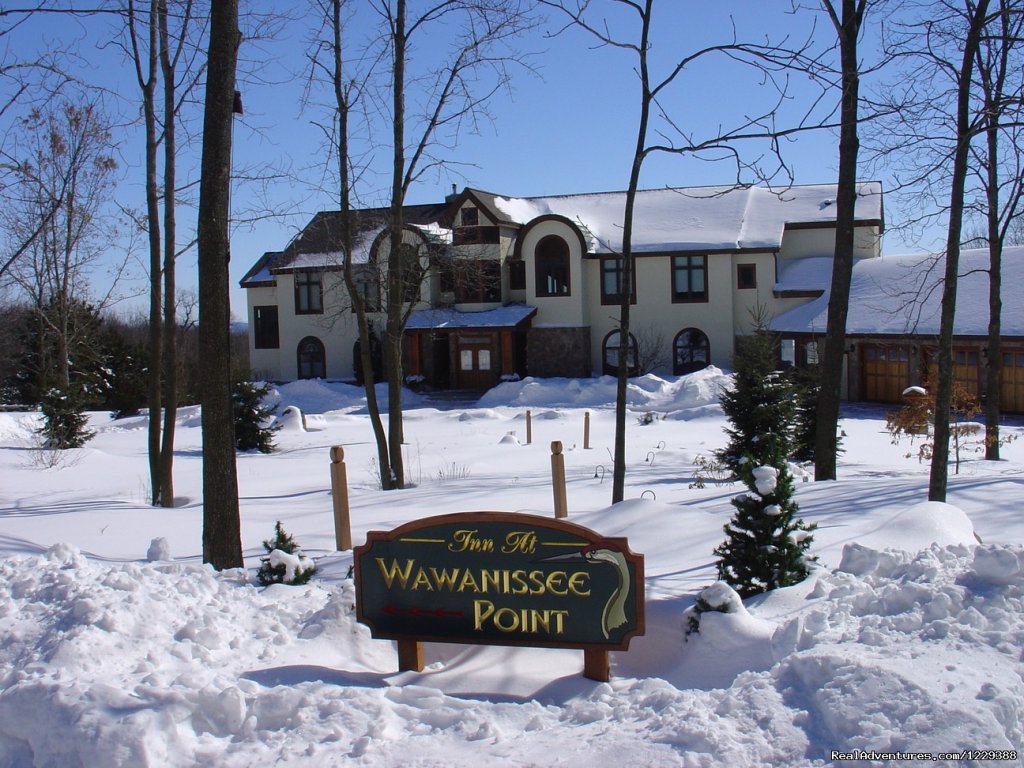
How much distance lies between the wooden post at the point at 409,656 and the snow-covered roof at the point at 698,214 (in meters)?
33.0

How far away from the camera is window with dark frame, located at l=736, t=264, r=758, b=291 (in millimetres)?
38500

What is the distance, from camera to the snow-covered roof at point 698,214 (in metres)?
39.1

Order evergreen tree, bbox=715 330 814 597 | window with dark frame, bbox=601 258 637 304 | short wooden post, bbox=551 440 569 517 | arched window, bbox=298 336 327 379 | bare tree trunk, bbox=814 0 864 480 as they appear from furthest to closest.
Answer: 1. arched window, bbox=298 336 327 379
2. window with dark frame, bbox=601 258 637 304
3. bare tree trunk, bbox=814 0 864 480
4. short wooden post, bbox=551 440 569 517
5. evergreen tree, bbox=715 330 814 597

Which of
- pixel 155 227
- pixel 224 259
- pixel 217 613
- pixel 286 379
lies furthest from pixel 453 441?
pixel 286 379

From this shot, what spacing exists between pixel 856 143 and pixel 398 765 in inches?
442

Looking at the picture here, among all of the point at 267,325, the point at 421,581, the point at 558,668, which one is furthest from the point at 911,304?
the point at 267,325

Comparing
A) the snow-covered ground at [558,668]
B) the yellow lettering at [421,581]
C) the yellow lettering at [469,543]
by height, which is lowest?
the snow-covered ground at [558,668]

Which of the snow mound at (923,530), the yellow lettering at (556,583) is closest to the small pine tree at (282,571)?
the yellow lettering at (556,583)

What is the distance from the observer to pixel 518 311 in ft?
130

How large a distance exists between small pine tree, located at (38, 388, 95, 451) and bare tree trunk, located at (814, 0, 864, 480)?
53.8ft

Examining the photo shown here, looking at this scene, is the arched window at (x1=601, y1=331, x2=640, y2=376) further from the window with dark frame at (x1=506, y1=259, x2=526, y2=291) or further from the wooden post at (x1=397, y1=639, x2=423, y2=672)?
the wooden post at (x1=397, y1=639, x2=423, y2=672)

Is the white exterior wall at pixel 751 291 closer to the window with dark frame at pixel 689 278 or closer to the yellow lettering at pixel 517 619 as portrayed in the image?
the window with dark frame at pixel 689 278

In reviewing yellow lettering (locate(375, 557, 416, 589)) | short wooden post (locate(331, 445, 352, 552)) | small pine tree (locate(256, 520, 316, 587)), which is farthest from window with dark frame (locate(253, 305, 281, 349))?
yellow lettering (locate(375, 557, 416, 589))

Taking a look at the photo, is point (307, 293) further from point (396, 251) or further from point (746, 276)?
point (396, 251)
